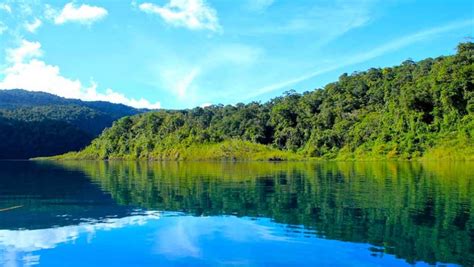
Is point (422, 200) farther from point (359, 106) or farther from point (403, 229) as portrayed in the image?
point (359, 106)

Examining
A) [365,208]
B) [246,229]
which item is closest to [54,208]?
[246,229]

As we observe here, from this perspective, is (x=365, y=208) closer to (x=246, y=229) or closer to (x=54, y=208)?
(x=246, y=229)

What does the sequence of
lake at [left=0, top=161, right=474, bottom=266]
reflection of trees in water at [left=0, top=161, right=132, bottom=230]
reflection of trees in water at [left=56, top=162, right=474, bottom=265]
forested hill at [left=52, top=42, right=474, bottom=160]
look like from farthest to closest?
Answer: forested hill at [left=52, top=42, right=474, bottom=160]
reflection of trees in water at [left=0, top=161, right=132, bottom=230]
reflection of trees in water at [left=56, top=162, right=474, bottom=265]
lake at [left=0, top=161, right=474, bottom=266]

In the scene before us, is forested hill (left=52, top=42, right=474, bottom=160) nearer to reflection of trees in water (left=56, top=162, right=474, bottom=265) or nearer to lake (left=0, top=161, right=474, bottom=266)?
reflection of trees in water (left=56, top=162, right=474, bottom=265)

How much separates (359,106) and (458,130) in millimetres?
52166

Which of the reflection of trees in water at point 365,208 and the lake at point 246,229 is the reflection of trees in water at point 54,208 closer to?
the lake at point 246,229

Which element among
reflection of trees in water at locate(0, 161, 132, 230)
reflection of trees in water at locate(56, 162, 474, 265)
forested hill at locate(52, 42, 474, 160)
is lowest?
reflection of trees in water at locate(0, 161, 132, 230)

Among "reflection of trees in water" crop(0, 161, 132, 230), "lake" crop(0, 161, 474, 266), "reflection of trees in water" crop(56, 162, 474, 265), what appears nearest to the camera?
"lake" crop(0, 161, 474, 266)

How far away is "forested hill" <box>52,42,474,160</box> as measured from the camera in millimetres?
112562

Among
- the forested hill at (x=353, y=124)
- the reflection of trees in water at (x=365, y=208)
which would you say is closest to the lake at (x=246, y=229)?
the reflection of trees in water at (x=365, y=208)

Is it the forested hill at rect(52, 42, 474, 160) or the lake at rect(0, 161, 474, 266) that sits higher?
the forested hill at rect(52, 42, 474, 160)

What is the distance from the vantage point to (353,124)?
480 feet

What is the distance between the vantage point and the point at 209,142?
176 metres

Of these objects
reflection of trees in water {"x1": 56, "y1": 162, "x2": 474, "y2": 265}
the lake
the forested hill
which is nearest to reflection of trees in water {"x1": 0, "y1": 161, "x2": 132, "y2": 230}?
the lake
